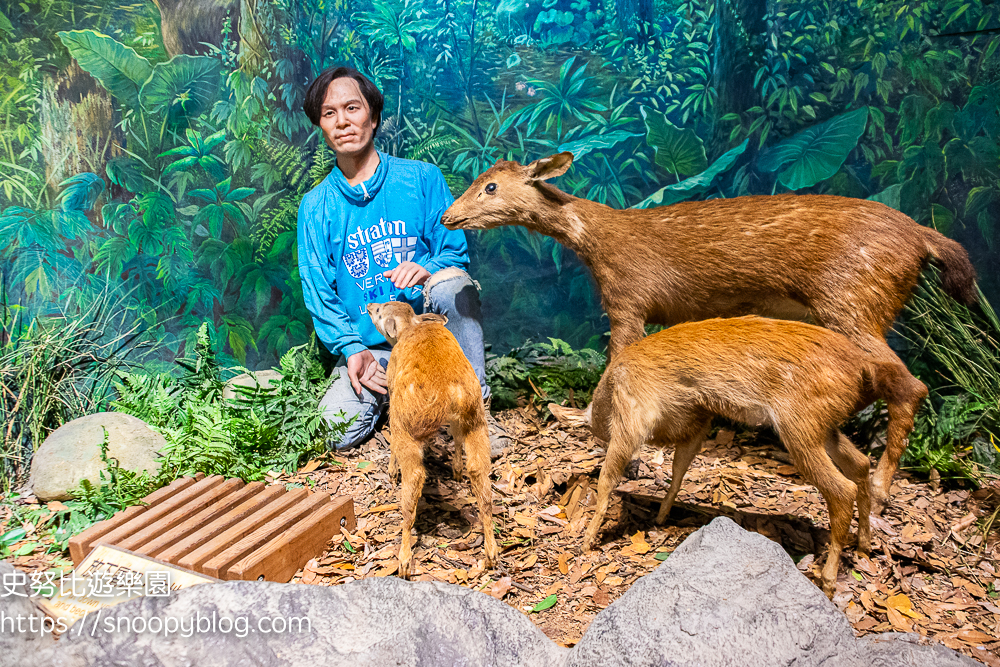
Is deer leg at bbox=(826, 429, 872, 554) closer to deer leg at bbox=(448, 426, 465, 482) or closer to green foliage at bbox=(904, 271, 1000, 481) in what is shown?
green foliage at bbox=(904, 271, 1000, 481)

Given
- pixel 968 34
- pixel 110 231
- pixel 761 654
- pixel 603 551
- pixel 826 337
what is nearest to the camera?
pixel 761 654

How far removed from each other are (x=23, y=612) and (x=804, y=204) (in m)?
4.55

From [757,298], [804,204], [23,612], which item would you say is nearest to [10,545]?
[23,612]

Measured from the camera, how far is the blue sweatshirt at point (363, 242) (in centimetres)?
538

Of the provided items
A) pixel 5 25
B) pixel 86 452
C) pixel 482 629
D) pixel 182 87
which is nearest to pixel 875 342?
pixel 482 629

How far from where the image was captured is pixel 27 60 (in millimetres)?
5629

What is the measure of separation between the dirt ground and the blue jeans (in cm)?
33

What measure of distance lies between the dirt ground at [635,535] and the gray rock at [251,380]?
102cm

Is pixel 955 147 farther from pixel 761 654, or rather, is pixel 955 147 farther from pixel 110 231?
pixel 110 231

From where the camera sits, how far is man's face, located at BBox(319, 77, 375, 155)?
5.18m

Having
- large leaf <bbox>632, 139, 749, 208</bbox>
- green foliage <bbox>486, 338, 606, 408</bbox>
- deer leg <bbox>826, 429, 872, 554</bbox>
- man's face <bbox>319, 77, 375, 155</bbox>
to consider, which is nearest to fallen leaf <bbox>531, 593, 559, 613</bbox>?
deer leg <bbox>826, 429, 872, 554</bbox>

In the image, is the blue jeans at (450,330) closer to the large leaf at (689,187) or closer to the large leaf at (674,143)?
the large leaf at (689,187)

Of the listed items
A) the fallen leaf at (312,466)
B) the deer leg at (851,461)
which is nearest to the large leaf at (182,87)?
the fallen leaf at (312,466)

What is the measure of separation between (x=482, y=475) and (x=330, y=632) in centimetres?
117
